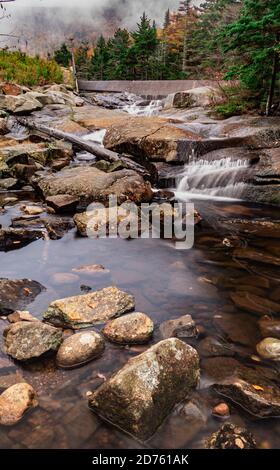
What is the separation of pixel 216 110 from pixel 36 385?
1438 centimetres

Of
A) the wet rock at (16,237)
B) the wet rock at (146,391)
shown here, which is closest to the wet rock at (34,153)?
the wet rock at (16,237)

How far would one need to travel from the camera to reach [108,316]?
3.53 meters

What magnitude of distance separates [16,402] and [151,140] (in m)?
9.03

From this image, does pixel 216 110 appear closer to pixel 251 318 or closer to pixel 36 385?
pixel 251 318

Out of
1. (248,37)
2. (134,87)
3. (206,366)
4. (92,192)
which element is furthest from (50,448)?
(134,87)

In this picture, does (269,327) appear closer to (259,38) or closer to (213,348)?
(213,348)

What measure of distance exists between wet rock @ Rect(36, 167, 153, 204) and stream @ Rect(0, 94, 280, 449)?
0.84 m

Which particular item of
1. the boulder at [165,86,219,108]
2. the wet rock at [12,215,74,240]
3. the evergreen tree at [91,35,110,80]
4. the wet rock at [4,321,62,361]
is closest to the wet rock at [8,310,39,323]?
the wet rock at [4,321,62,361]

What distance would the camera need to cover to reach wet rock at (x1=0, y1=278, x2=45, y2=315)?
366 centimetres

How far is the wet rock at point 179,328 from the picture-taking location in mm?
3350

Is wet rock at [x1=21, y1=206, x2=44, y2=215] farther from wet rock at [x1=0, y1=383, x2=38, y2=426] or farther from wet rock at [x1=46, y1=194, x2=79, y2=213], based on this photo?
wet rock at [x1=0, y1=383, x2=38, y2=426]

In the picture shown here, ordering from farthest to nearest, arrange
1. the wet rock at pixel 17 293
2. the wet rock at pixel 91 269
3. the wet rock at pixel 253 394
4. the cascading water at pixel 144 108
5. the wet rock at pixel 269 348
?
1. the cascading water at pixel 144 108
2. the wet rock at pixel 91 269
3. the wet rock at pixel 17 293
4. the wet rock at pixel 269 348
5. the wet rock at pixel 253 394

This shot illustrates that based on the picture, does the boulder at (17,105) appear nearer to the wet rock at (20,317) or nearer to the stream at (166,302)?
the stream at (166,302)

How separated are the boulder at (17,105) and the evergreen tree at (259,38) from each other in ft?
38.6
